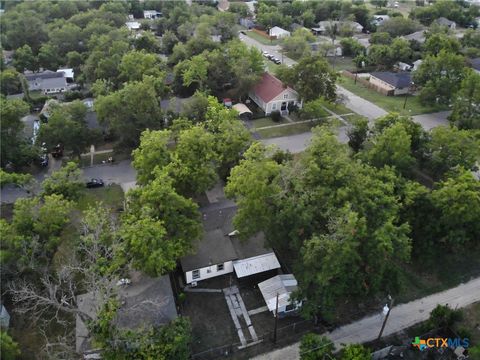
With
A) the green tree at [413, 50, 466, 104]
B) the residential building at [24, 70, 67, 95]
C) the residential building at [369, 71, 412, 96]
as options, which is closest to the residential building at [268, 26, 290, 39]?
the residential building at [369, 71, 412, 96]

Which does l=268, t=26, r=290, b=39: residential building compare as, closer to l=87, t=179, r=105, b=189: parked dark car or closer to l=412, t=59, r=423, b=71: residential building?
l=412, t=59, r=423, b=71: residential building

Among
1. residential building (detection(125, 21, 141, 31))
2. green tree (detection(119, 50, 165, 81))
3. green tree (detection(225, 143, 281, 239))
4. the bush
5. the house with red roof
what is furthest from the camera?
residential building (detection(125, 21, 141, 31))

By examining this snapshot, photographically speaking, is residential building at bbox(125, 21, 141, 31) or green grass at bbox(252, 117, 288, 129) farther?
residential building at bbox(125, 21, 141, 31)

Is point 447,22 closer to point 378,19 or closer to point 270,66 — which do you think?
point 378,19

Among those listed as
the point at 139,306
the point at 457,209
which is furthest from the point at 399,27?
the point at 139,306

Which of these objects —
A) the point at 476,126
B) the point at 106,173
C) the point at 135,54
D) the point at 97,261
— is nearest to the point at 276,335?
the point at 97,261
